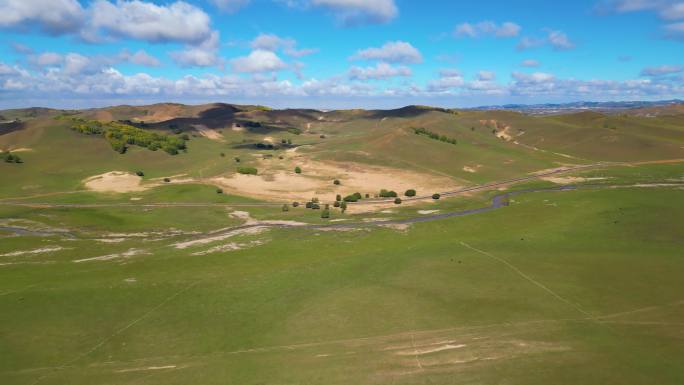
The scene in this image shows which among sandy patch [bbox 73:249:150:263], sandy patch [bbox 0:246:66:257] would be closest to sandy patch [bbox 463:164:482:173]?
sandy patch [bbox 73:249:150:263]

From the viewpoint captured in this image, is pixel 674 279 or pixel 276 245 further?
pixel 276 245

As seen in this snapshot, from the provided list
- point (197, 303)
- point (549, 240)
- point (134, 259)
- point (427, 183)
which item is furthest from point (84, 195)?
point (549, 240)

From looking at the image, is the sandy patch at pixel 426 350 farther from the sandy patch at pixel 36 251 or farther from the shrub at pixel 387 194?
the shrub at pixel 387 194

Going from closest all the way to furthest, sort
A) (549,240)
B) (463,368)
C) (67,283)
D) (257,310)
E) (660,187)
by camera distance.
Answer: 1. (463,368)
2. (257,310)
3. (67,283)
4. (549,240)
5. (660,187)

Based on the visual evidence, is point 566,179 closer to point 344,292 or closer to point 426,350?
point 344,292

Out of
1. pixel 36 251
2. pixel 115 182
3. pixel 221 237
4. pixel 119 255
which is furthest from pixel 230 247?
pixel 115 182

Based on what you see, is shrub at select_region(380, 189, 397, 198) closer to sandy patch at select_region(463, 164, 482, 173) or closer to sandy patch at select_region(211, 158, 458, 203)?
sandy patch at select_region(211, 158, 458, 203)

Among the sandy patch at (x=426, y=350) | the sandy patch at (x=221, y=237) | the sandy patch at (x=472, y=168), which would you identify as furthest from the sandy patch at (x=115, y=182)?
the sandy patch at (x=426, y=350)

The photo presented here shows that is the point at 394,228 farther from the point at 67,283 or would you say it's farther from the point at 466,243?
the point at 67,283
